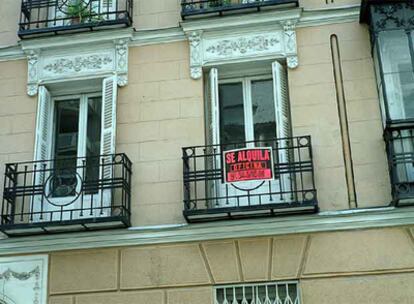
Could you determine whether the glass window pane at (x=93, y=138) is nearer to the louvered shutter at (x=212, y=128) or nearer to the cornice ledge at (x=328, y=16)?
the louvered shutter at (x=212, y=128)

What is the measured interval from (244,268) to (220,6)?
4483mm

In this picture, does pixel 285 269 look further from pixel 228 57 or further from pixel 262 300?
pixel 228 57

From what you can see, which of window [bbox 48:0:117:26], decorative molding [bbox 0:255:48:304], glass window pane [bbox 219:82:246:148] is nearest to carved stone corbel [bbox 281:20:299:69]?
glass window pane [bbox 219:82:246:148]

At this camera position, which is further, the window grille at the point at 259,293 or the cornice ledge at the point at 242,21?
the cornice ledge at the point at 242,21

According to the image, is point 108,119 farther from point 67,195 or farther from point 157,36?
point 157,36

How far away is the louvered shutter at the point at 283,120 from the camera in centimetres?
981

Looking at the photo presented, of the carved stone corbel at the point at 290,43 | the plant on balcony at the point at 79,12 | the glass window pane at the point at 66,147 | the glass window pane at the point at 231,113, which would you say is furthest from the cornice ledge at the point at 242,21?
the glass window pane at the point at 66,147

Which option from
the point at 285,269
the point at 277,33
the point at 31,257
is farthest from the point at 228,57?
the point at 31,257

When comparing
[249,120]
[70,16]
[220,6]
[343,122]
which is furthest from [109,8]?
[343,122]

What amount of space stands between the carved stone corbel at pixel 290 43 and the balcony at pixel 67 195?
316 cm

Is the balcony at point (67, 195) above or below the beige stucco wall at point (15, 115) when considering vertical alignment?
below

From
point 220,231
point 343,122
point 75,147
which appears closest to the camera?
point 220,231

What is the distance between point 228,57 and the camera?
10719mm

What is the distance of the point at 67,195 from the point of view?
409 inches
